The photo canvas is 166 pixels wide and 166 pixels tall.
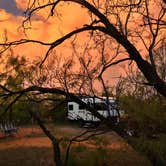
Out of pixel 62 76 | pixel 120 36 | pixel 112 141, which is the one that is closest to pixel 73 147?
pixel 112 141

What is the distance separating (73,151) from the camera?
58.5 ft

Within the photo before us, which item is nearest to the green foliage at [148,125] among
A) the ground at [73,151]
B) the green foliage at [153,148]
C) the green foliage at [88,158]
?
the green foliage at [153,148]

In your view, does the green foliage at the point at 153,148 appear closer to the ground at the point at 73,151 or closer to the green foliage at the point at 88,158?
the ground at the point at 73,151

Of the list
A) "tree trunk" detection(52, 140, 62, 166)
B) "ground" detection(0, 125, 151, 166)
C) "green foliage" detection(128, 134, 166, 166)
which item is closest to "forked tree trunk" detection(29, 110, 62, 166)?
"tree trunk" detection(52, 140, 62, 166)

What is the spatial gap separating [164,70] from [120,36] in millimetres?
7864

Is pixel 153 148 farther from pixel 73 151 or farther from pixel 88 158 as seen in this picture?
pixel 88 158

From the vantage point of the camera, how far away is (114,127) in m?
13.1

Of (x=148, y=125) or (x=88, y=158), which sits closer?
(x=148, y=125)

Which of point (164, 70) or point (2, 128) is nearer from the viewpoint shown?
point (164, 70)

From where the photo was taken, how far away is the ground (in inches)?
650

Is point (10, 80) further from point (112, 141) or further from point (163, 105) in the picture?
point (163, 105)

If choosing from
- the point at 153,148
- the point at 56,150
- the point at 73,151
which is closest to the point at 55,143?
the point at 56,150

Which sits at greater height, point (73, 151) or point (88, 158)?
point (73, 151)

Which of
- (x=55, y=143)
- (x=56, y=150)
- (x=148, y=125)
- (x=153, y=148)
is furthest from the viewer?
(x=56, y=150)
